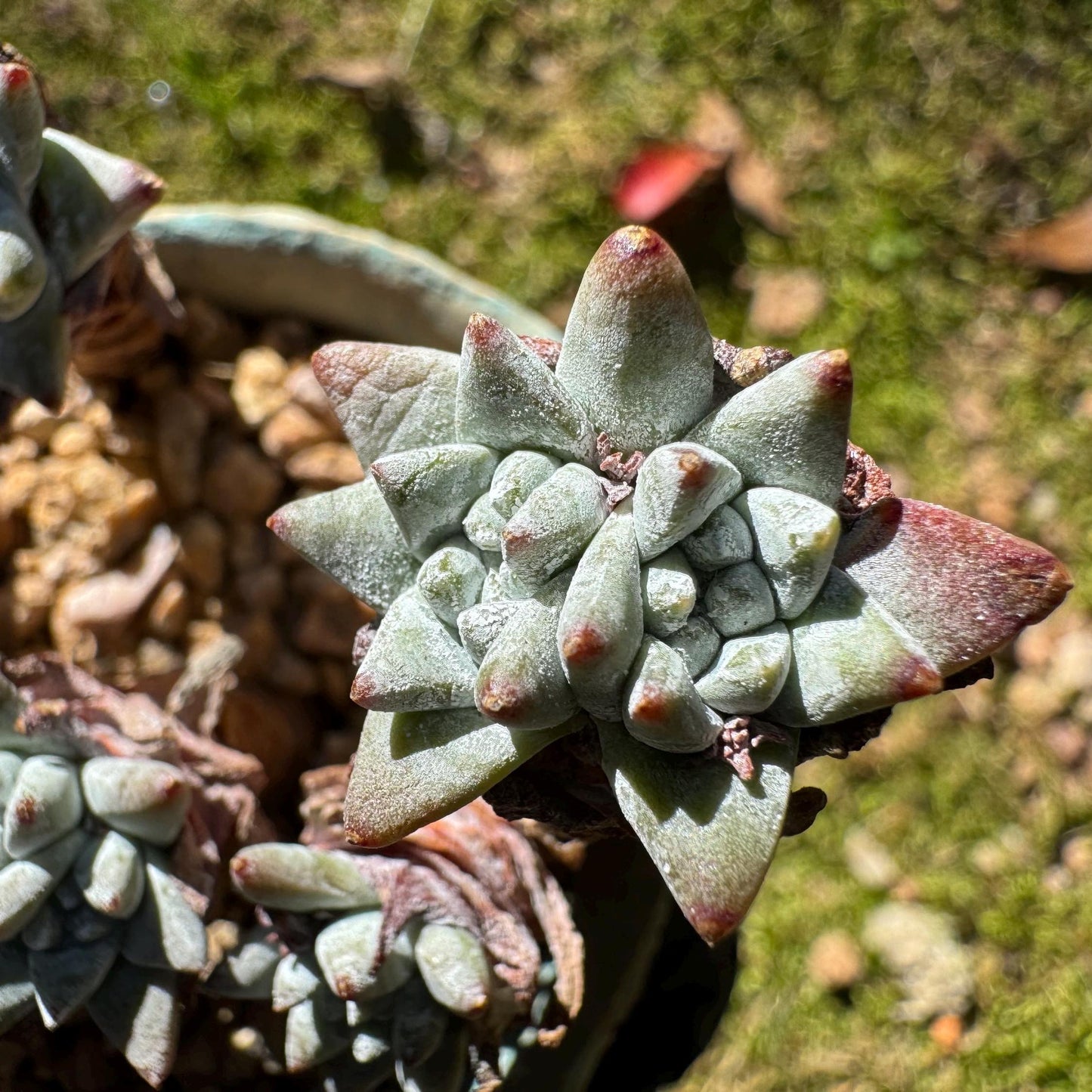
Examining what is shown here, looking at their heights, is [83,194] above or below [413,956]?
above

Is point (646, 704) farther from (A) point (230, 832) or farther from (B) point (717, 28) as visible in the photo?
(B) point (717, 28)

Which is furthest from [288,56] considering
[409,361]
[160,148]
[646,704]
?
[646,704]

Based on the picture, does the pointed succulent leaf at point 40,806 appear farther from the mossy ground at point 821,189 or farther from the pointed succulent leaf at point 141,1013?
the mossy ground at point 821,189

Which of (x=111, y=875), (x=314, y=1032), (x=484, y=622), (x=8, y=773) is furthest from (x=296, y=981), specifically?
(x=484, y=622)

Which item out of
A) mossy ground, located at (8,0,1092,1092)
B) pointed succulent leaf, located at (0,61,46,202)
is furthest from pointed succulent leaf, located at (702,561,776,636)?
mossy ground, located at (8,0,1092,1092)

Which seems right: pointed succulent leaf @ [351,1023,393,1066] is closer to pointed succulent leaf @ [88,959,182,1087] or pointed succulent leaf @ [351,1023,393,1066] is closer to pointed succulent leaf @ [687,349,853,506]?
pointed succulent leaf @ [88,959,182,1087]

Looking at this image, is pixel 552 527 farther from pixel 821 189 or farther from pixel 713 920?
pixel 821 189

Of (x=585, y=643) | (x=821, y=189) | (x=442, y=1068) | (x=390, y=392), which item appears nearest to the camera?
(x=585, y=643)
